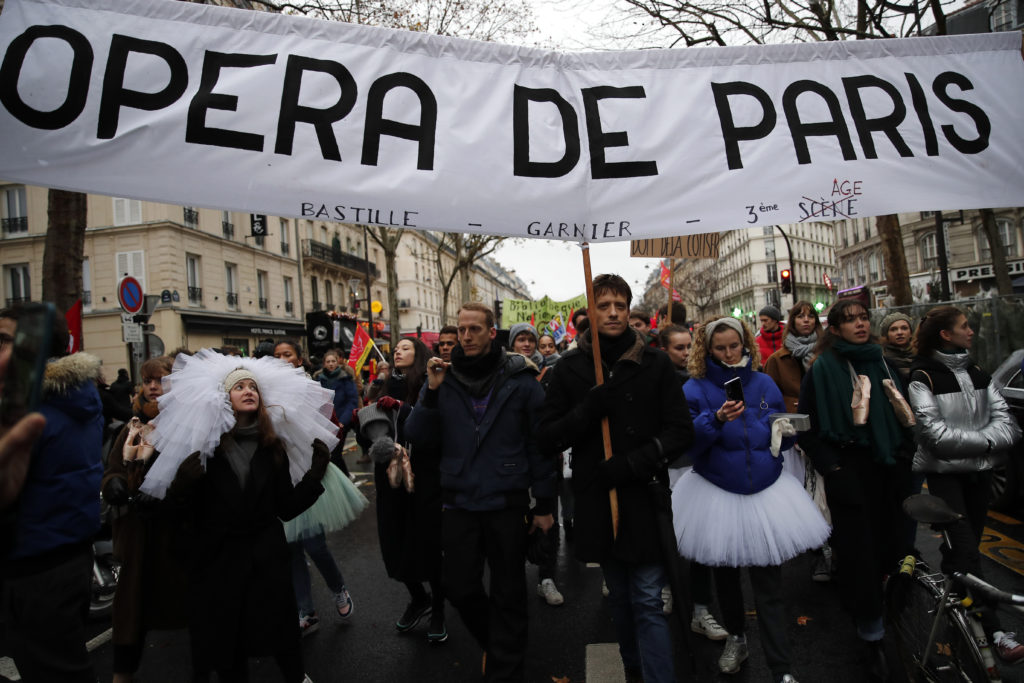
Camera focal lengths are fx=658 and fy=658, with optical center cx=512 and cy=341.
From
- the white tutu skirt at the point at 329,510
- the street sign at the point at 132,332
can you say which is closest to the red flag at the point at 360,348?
the street sign at the point at 132,332

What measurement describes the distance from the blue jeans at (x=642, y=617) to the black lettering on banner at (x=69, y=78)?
9.61 feet

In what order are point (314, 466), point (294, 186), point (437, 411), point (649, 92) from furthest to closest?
point (437, 411), point (314, 466), point (649, 92), point (294, 186)

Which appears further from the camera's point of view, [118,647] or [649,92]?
[118,647]

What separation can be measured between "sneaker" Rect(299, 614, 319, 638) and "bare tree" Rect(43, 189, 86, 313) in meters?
5.72

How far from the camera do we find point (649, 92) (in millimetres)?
2988

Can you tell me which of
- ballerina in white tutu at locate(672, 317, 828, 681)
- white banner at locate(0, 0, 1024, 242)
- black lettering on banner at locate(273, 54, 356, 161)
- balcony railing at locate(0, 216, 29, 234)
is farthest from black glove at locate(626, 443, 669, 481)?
balcony railing at locate(0, 216, 29, 234)

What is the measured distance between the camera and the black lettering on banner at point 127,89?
8.12ft

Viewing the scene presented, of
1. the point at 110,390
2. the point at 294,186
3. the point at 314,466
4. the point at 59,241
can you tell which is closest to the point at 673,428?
the point at 314,466

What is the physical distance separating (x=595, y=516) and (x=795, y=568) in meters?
2.94

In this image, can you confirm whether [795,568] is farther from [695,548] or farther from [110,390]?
[110,390]

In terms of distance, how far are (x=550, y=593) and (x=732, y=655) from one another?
152 cm

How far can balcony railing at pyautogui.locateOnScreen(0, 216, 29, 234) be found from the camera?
88.0ft

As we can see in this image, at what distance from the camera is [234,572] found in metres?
3.05

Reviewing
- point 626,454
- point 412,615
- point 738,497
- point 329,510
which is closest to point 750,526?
point 738,497
